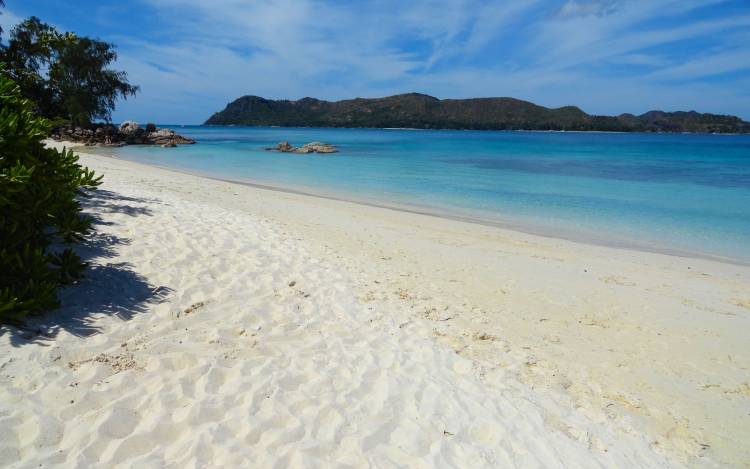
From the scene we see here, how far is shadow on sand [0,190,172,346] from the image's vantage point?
13.4 ft

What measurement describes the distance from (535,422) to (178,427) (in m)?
2.92

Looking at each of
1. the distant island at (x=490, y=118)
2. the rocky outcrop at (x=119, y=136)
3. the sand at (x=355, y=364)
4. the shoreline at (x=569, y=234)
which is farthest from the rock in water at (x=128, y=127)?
the distant island at (x=490, y=118)

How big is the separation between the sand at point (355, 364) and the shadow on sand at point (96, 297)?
2 centimetres

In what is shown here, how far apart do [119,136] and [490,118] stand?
143 metres

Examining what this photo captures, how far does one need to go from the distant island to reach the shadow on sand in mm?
162175

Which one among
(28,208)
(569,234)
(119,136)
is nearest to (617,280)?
(569,234)

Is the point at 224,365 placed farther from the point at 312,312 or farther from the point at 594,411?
the point at 594,411

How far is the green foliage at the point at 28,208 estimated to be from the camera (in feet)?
13.0

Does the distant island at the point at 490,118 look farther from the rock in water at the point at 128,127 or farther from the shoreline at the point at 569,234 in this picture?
the shoreline at the point at 569,234

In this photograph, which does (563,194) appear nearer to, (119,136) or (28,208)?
(28,208)

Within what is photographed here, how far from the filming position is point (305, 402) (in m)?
3.70

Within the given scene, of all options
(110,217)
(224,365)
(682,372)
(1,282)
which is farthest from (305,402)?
(110,217)

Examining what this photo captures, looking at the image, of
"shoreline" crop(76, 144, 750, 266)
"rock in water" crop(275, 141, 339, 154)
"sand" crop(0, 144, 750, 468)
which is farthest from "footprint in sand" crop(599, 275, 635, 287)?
"rock in water" crop(275, 141, 339, 154)

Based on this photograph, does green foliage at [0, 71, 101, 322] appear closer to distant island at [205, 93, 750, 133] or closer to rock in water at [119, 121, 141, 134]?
rock in water at [119, 121, 141, 134]
